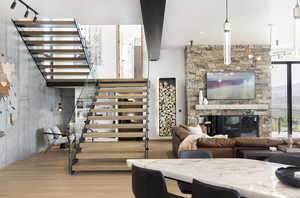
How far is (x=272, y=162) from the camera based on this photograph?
270 centimetres

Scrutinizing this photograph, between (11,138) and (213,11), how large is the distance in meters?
5.22

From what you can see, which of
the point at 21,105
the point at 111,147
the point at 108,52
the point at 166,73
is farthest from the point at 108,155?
the point at 108,52

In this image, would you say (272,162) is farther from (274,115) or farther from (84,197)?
(274,115)

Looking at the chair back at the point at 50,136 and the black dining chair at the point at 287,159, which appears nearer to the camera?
the black dining chair at the point at 287,159

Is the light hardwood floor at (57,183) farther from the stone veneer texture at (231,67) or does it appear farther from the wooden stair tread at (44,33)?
the stone veneer texture at (231,67)

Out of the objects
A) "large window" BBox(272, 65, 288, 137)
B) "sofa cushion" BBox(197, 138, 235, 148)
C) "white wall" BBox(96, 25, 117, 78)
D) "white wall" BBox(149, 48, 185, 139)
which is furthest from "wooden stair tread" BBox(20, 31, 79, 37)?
"large window" BBox(272, 65, 288, 137)

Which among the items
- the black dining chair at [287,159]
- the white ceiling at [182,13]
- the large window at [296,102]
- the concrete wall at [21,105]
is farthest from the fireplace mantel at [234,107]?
the black dining chair at [287,159]

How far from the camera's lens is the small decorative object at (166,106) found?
392 inches

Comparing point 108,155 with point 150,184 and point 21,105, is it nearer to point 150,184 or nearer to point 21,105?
point 21,105

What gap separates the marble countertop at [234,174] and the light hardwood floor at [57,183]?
6.63 feet

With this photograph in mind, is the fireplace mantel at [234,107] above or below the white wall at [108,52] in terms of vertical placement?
below

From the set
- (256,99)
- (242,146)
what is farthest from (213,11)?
(256,99)

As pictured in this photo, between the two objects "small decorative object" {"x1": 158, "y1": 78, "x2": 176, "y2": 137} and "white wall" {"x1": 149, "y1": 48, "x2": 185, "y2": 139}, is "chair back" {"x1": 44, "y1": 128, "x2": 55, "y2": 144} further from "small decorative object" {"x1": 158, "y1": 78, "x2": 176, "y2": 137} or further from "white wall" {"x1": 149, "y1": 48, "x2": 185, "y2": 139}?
"small decorative object" {"x1": 158, "y1": 78, "x2": 176, "y2": 137}

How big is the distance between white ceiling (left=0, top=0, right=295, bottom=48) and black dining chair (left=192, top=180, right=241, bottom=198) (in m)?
4.19
